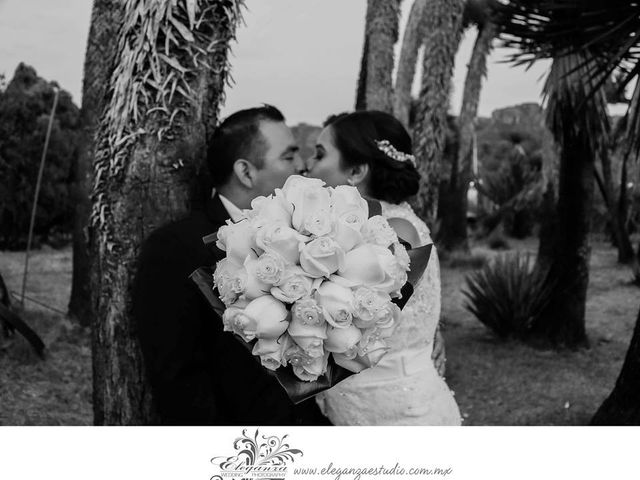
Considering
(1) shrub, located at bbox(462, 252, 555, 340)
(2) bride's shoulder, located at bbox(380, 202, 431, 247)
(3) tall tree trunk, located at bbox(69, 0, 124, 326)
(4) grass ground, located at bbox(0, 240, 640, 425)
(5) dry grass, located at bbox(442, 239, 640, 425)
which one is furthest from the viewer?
(1) shrub, located at bbox(462, 252, 555, 340)

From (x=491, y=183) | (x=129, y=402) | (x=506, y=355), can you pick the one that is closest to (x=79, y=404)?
(x=129, y=402)

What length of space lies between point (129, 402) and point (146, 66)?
1.10 meters

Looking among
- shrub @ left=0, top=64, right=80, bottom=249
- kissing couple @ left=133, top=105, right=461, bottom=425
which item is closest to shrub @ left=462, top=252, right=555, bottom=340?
shrub @ left=0, top=64, right=80, bottom=249

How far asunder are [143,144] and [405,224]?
2.91 ft

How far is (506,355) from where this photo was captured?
7.19 metres

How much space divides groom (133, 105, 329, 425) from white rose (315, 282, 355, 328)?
0.42 meters

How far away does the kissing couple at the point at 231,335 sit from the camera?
182 cm

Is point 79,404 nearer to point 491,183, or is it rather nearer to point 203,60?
point 203,60

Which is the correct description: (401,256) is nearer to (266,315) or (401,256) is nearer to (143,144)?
(266,315)

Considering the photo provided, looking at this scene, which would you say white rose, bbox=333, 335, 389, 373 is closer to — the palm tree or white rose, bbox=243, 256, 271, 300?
white rose, bbox=243, 256, 271, 300

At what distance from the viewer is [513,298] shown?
290 inches

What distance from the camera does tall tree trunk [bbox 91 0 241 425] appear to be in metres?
2.12
